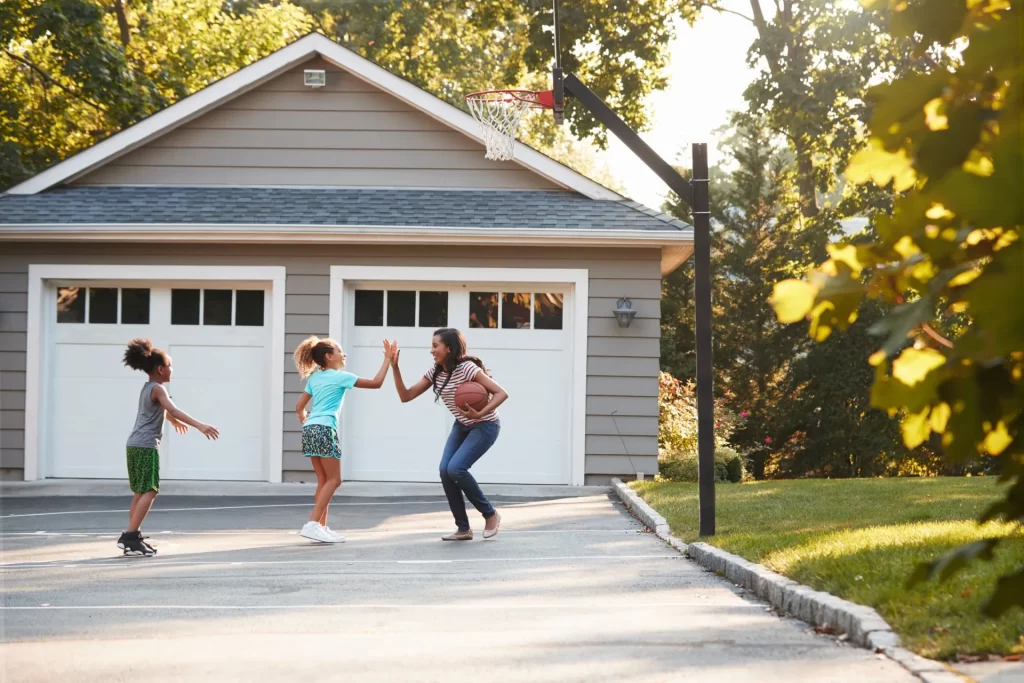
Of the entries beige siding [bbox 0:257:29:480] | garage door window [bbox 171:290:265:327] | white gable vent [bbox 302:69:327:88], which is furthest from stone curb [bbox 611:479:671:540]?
beige siding [bbox 0:257:29:480]

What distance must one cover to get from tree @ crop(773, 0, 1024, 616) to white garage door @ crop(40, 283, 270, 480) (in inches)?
530

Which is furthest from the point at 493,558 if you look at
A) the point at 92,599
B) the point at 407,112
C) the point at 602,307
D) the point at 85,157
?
the point at 85,157

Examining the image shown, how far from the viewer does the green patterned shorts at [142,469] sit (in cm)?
870

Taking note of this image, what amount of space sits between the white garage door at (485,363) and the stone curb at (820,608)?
19.4ft

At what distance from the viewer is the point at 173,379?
14742mm

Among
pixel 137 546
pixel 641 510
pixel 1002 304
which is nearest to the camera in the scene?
pixel 1002 304

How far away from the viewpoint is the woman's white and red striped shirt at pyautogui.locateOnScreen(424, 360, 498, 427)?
31.0ft

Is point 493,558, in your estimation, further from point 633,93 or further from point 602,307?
point 633,93

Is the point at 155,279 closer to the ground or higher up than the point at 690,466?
higher up

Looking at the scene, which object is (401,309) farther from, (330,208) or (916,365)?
(916,365)

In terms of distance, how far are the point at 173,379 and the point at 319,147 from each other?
12.0ft

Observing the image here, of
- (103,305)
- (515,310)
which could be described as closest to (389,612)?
(515,310)

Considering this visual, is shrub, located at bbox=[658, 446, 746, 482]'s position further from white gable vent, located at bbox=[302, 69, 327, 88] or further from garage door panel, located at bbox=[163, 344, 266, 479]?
white gable vent, located at bbox=[302, 69, 327, 88]

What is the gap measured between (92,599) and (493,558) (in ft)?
9.63
